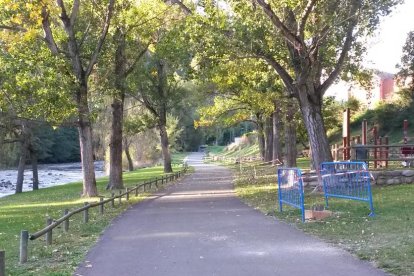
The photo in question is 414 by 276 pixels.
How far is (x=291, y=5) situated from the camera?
53.3 ft

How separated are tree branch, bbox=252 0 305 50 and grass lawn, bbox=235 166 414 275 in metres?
5.21

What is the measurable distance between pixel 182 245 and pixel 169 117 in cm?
4948

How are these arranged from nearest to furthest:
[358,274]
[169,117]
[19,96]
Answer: [358,274] < [19,96] < [169,117]

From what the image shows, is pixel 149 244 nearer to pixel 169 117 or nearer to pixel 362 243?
pixel 362 243

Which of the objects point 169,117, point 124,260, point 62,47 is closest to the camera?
point 124,260

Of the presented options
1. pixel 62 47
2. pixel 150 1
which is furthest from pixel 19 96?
pixel 150 1

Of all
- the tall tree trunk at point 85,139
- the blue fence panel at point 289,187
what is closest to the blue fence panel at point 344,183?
the blue fence panel at point 289,187

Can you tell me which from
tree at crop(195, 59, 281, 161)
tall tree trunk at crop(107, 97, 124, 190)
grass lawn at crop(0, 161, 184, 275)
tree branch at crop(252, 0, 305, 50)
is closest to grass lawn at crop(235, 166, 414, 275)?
grass lawn at crop(0, 161, 184, 275)

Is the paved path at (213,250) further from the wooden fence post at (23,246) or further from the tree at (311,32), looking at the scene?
the tree at (311,32)

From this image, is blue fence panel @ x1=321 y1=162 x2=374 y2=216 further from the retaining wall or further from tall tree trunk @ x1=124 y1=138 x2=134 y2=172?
tall tree trunk @ x1=124 y1=138 x2=134 y2=172

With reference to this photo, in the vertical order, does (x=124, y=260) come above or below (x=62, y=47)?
below

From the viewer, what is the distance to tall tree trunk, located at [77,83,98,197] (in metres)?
21.4

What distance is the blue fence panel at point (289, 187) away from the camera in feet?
44.1

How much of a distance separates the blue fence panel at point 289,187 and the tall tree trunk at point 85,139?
9920mm
